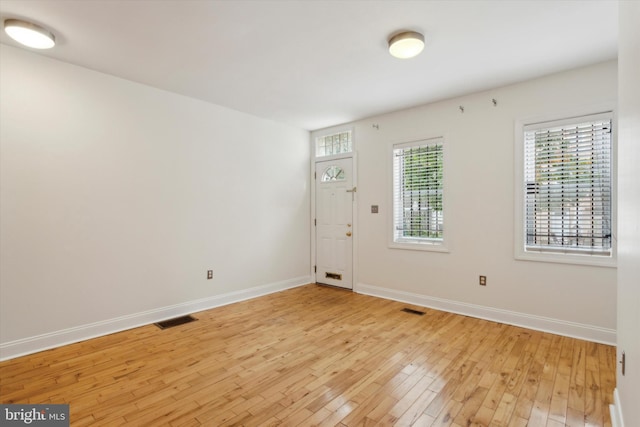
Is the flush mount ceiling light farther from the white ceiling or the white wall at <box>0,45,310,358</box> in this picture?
the white wall at <box>0,45,310,358</box>

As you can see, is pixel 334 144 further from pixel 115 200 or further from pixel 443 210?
pixel 115 200

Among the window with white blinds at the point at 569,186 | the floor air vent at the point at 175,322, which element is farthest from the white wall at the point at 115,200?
the window with white blinds at the point at 569,186

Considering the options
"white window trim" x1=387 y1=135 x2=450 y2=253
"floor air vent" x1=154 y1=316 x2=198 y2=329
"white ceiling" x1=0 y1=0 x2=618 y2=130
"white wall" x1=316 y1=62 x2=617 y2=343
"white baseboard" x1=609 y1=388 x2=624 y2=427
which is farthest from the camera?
"white window trim" x1=387 y1=135 x2=450 y2=253

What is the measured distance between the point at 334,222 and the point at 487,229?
231cm

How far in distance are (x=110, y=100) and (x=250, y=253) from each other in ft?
8.22

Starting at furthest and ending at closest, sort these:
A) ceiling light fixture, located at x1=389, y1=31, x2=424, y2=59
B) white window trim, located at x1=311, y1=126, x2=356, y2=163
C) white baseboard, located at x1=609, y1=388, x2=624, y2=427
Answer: white window trim, located at x1=311, y1=126, x2=356, y2=163
ceiling light fixture, located at x1=389, y1=31, x2=424, y2=59
white baseboard, located at x1=609, y1=388, x2=624, y2=427

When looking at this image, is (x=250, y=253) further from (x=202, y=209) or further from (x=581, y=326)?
(x=581, y=326)

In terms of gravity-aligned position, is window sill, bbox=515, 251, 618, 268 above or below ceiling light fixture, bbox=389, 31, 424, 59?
below

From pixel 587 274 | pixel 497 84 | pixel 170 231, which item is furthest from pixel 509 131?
pixel 170 231

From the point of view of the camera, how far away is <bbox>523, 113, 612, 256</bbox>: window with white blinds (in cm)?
296

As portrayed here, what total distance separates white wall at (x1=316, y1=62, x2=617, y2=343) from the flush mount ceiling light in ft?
12.2

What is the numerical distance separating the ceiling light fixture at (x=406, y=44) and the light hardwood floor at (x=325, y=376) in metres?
2.63

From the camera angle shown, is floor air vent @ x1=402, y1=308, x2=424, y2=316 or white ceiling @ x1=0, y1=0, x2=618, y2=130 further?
floor air vent @ x1=402, y1=308, x2=424, y2=316

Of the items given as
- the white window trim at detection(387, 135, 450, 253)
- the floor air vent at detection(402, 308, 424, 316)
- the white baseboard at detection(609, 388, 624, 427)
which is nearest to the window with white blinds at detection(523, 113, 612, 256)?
the white window trim at detection(387, 135, 450, 253)
